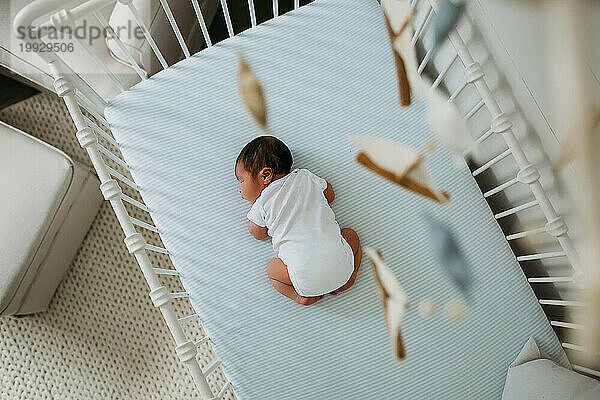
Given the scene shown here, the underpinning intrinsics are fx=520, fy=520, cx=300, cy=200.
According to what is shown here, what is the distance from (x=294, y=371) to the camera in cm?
91

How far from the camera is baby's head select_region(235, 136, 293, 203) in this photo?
2.97 feet

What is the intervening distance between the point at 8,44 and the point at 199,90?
1.42ft

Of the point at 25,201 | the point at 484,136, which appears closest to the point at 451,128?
the point at 484,136

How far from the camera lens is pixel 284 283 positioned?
0.91 meters

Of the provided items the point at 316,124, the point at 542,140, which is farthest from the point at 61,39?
the point at 542,140

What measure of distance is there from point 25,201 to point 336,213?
0.66 metres

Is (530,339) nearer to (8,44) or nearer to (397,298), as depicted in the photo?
(397,298)

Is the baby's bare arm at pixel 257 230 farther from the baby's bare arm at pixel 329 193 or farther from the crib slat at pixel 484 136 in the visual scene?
the crib slat at pixel 484 136

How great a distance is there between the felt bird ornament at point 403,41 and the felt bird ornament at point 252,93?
0.90 feet

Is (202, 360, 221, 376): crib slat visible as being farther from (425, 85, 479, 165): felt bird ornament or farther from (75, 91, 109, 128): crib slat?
(425, 85, 479, 165): felt bird ornament

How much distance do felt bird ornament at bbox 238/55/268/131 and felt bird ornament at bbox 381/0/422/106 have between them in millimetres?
273

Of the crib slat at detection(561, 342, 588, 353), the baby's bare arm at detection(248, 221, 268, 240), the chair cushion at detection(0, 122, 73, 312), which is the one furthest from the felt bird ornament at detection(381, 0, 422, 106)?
the chair cushion at detection(0, 122, 73, 312)

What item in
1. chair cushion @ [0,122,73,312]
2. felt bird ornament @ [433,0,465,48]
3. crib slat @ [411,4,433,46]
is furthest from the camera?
chair cushion @ [0,122,73,312]

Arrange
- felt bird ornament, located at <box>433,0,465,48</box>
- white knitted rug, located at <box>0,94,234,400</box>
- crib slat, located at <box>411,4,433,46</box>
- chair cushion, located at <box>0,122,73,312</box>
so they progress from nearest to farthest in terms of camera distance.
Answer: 1. felt bird ornament, located at <box>433,0,465,48</box>
2. crib slat, located at <box>411,4,433,46</box>
3. chair cushion, located at <box>0,122,73,312</box>
4. white knitted rug, located at <box>0,94,234,400</box>
